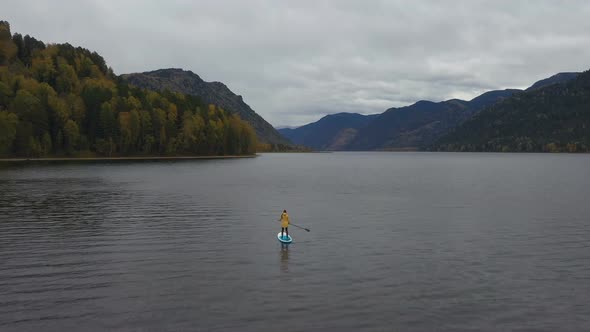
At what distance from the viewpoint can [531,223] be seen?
5119 cm

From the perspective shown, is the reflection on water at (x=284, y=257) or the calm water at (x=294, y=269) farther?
the reflection on water at (x=284, y=257)

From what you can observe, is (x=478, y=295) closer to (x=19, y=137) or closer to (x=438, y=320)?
(x=438, y=320)

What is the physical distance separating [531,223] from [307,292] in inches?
1474

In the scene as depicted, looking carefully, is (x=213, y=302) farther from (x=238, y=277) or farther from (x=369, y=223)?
(x=369, y=223)

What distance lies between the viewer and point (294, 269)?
30.6 meters

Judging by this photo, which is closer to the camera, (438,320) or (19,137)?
(438,320)

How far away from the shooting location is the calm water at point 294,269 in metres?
21.7

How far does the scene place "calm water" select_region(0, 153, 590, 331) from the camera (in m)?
21.7

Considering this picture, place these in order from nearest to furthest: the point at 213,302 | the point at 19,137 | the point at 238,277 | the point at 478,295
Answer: the point at 213,302 → the point at 478,295 → the point at 238,277 → the point at 19,137

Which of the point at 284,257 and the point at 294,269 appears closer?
the point at 294,269

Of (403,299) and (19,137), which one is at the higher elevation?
(19,137)

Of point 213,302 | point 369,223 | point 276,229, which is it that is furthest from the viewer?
point 369,223

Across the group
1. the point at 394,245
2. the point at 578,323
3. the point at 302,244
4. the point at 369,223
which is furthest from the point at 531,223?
the point at 578,323

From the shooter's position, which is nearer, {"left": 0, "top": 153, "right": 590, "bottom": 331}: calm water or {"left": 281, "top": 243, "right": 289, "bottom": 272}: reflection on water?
{"left": 0, "top": 153, "right": 590, "bottom": 331}: calm water
